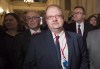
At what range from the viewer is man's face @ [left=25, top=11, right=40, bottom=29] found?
3732 millimetres

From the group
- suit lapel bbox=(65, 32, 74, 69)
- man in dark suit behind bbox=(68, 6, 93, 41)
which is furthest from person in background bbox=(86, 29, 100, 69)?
man in dark suit behind bbox=(68, 6, 93, 41)

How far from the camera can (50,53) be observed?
115 inches

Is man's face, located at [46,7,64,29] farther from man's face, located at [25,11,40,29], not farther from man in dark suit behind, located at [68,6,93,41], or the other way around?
man in dark suit behind, located at [68,6,93,41]

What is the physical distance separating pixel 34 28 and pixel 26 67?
87cm

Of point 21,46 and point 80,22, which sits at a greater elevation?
point 80,22

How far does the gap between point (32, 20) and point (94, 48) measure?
1128 millimetres

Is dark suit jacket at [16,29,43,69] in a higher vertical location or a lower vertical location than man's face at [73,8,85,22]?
lower

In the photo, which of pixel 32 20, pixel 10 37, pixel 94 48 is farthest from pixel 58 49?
pixel 10 37

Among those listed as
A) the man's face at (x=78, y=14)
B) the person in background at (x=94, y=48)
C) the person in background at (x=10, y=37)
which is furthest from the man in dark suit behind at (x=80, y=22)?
the person in background at (x=94, y=48)

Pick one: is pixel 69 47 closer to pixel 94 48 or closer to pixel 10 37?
pixel 94 48

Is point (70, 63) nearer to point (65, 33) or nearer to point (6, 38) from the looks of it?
point (65, 33)

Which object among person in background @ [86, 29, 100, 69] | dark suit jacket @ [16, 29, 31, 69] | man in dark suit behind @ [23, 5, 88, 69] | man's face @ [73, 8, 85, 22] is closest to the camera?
man in dark suit behind @ [23, 5, 88, 69]

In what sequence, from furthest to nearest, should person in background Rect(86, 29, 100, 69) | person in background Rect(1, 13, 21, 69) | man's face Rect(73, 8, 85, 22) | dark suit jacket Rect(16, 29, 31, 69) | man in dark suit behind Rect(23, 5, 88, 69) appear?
man's face Rect(73, 8, 85, 22) < person in background Rect(1, 13, 21, 69) < dark suit jacket Rect(16, 29, 31, 69) < person in background Rect(86, 29, 100, 69) < man in dark suit behind Rect(23, 5, 88, 69)

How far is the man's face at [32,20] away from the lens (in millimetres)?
3732
